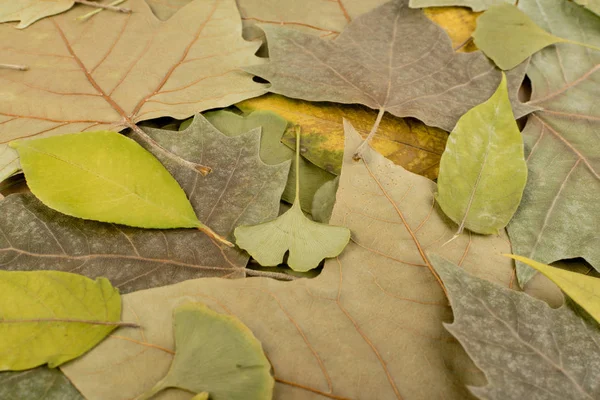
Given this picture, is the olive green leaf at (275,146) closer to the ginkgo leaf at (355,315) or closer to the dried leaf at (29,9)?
the ginkgo leaf at (355,315)

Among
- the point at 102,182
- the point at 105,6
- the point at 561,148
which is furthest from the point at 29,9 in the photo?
the point at 561,148

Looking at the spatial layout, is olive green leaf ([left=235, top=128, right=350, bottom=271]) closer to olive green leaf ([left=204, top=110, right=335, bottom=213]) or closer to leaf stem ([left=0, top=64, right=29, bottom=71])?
olive green leaf ([left=204, top=110, right=335, bottom=213])

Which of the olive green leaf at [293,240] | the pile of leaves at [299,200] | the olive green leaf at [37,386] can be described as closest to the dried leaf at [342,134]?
the pile of leaves at [299,200]

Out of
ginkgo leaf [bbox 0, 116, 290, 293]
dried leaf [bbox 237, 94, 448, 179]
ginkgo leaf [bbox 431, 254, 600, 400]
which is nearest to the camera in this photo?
ginkgo leaf [bbox 431, 254, 600, 400]

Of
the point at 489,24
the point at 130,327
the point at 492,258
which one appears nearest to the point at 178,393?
the point at 130,327

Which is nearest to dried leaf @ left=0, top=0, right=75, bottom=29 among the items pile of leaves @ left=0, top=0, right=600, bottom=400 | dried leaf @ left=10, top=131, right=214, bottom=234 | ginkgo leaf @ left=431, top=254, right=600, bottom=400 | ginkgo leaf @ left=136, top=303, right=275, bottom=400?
pile of leaves @ left=0, top=0, right=600, bottom=400

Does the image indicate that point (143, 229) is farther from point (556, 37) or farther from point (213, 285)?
point (556, 37)
